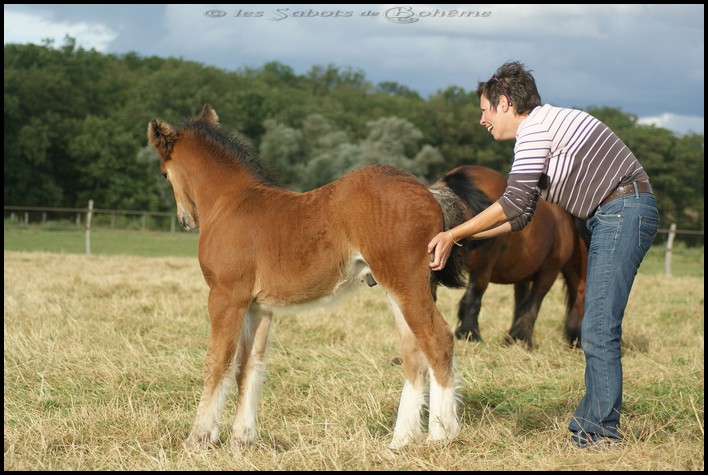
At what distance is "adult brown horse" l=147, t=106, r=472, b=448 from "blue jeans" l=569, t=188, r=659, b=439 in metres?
0.81

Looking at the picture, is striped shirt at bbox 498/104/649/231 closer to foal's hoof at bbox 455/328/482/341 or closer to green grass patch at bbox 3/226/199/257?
foal's hoof at bbox 455/328/482/341

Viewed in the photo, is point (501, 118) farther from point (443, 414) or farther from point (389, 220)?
point (443, 414)

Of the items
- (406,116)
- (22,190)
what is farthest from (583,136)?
(406,116)

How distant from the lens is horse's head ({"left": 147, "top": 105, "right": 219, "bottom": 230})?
5.21m

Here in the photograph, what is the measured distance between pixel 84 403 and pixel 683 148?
1926 inches

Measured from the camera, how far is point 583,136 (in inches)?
165

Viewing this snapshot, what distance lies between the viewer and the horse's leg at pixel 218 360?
4.61 meters

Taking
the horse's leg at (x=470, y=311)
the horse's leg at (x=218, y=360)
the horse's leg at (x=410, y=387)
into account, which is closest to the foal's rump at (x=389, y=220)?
the horse's leg at (x=410, y=387)

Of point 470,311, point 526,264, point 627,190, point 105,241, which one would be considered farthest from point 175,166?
point 105,241

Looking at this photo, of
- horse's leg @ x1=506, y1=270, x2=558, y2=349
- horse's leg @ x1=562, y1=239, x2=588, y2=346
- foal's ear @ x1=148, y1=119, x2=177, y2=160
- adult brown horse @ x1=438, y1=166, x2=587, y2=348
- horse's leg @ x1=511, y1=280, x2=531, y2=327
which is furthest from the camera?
horse's leg @ x1=562, y1=239, x2=588, y2=346

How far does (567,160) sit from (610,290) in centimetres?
78

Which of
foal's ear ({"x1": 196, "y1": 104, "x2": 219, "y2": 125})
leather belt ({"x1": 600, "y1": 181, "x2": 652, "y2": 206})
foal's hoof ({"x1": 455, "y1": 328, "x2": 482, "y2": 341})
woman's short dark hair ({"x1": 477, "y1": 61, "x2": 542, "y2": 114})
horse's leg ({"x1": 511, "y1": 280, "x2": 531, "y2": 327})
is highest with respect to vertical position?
woman's short dark hair ({"x1": 477, "y1": 61, "x2": 542, "y2": 114})

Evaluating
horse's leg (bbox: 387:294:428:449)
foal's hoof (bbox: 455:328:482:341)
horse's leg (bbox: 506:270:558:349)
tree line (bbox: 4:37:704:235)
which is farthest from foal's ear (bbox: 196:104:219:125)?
tree line (bbox: 4:37:704:235)

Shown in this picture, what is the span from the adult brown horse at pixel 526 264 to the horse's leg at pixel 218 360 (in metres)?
3.82
